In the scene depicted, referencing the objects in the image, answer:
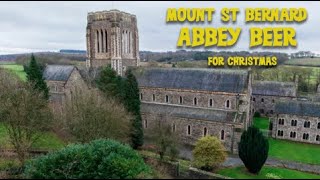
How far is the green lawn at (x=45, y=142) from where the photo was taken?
86.2 ft

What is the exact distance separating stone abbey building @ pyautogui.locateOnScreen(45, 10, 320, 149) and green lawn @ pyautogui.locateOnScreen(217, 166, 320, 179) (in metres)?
5.05

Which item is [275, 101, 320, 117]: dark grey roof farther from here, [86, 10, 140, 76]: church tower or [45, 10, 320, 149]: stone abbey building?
[86, 10, 140, 76]: church tower

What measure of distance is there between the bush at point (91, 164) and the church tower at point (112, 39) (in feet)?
77.6

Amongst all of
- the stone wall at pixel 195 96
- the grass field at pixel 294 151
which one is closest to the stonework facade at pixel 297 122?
the grass field at pixel 294 151

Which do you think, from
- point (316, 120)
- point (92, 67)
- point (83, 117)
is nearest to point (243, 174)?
point (83, 117)

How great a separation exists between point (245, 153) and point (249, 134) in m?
1.69

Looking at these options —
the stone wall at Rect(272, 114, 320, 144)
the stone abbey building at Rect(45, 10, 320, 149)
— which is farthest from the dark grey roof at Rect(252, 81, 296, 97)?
the stone wall at Rect(272, 114, 320, 144)

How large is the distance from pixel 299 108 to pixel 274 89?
1336 centimetres

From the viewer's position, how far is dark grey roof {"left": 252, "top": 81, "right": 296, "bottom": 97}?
47719 millimetres

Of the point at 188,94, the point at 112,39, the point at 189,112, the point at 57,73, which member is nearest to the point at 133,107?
the point at 189,112

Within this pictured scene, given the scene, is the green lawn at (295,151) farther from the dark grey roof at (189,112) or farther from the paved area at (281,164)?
the dark grey roof at (189,112)

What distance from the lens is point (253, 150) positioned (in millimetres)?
22891

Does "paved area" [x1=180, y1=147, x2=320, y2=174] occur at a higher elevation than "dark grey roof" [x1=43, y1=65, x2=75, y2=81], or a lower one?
lower

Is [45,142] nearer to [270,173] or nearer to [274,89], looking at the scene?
[270,173]
